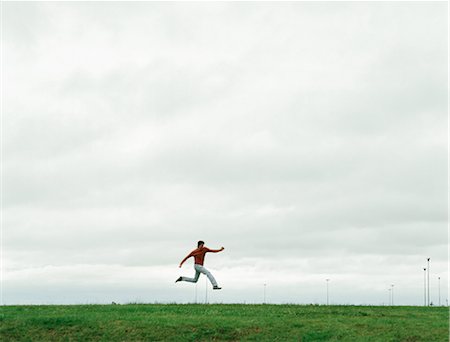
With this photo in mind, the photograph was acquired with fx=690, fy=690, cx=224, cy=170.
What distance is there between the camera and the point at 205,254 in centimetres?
3284

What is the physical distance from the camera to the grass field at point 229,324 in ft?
71.6

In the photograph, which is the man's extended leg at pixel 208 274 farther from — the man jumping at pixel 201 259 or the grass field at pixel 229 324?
the grass field at pixel 229 324

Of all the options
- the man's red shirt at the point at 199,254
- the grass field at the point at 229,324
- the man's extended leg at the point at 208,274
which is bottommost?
the grass field at the point at 229,324

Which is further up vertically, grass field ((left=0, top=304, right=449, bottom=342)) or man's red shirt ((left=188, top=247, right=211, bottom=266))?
man's red shirt ((left=188, top=247, right=211, bottom=266))

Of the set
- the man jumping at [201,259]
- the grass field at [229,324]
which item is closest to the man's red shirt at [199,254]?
the man jumping at [201,259]

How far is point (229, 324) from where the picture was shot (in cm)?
2320

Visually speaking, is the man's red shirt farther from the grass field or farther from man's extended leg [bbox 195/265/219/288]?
the grass field

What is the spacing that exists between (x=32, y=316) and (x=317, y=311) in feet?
35.5

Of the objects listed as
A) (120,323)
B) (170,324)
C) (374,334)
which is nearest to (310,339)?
(374,334)

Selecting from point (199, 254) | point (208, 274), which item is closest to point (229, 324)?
point (208, 274)

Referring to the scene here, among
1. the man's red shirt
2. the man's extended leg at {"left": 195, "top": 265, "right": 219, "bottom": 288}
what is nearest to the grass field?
the man's extended leg at {"left": 195, "top": 265, "right": 219, "bottom": 288}

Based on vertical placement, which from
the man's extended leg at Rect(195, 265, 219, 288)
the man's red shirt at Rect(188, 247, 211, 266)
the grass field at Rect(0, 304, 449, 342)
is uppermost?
the man's red shirt at Rect(188, 247, 211, 266)

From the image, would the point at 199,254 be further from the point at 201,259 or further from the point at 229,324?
the point at 229,324

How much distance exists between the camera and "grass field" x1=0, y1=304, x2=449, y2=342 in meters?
21.8
